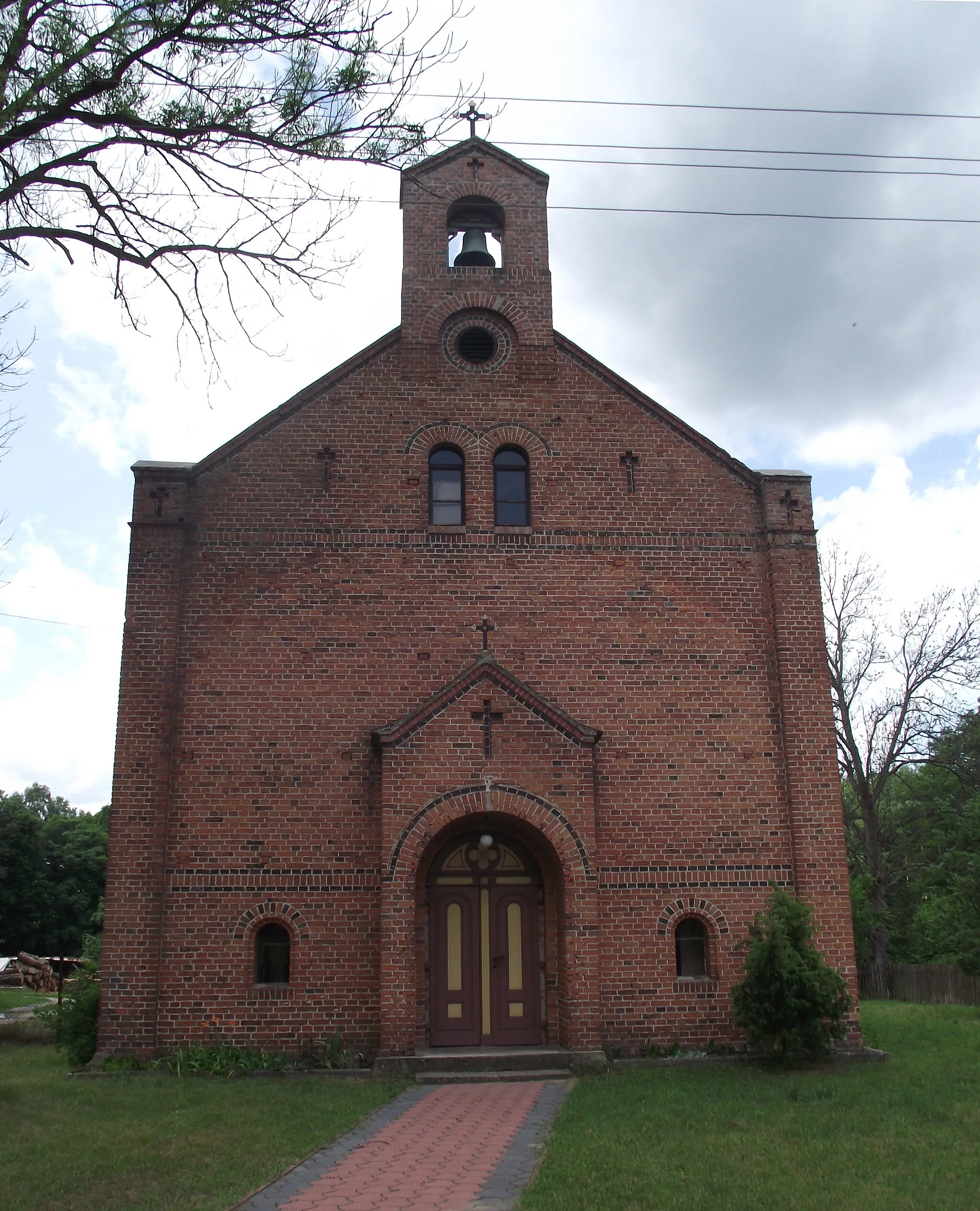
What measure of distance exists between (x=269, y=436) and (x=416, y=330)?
103 inches

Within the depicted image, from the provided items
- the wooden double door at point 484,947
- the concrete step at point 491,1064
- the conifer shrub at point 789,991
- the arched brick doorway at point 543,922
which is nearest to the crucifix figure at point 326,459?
the arched brick doorway at point 543,922

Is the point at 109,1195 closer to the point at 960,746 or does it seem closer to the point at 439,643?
the point at 439,643

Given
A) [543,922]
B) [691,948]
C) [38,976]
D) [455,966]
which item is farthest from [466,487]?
[38,976]

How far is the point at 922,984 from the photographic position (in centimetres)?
2653

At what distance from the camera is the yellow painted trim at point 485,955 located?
42.3 feet

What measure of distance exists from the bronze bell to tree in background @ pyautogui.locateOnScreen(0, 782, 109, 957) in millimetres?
28805

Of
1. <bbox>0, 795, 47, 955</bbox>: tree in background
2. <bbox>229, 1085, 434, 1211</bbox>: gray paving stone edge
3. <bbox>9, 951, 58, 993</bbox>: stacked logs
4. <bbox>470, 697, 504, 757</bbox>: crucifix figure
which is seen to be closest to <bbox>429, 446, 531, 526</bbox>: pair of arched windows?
<bbox>470, 697, 504, 757</bbox>: crucifix figure

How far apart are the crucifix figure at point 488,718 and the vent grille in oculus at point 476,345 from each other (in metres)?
5.29

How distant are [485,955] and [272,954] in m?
2.62

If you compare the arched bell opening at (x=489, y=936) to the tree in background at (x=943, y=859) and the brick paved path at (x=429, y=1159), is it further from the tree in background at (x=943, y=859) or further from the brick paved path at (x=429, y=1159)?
the tree in background at (x=943, y=859)

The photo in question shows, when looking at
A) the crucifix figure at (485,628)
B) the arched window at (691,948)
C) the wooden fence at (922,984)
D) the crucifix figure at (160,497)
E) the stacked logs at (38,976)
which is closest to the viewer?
the arched window at (691,948)

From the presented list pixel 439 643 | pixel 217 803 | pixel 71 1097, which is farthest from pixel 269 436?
pixel 71 1097

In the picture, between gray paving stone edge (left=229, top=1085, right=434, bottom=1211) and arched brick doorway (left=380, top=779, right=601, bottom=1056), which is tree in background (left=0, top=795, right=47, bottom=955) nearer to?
arched brick doorway (left=380, top=779, right=601, bottom=1056)

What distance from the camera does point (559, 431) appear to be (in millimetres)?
14734
